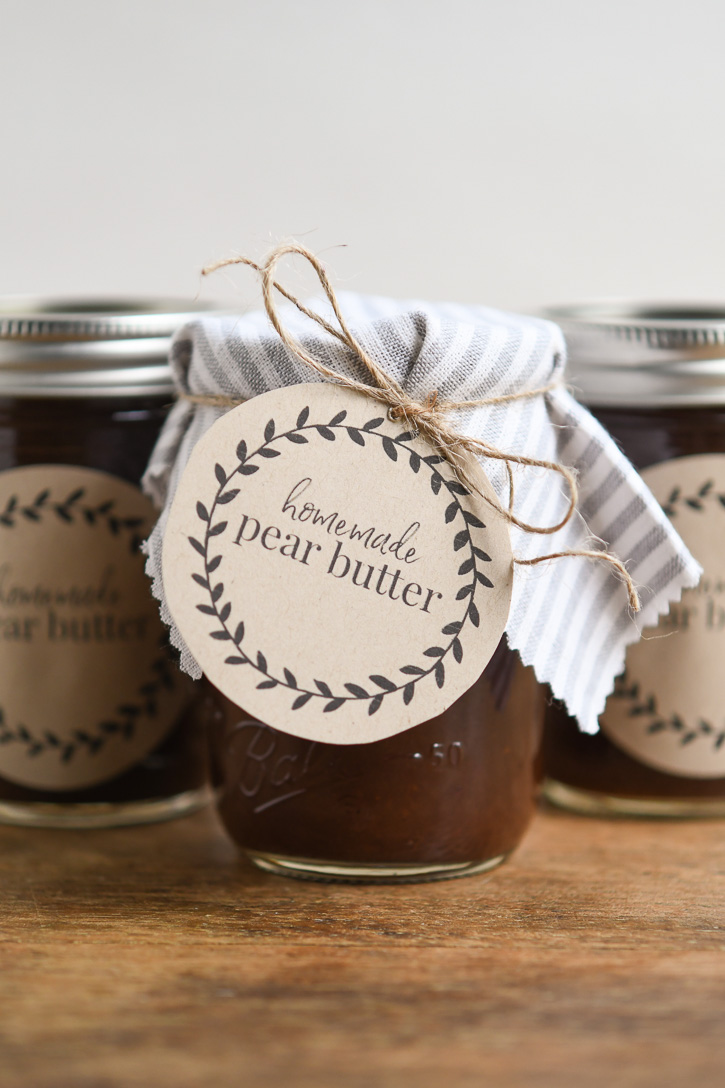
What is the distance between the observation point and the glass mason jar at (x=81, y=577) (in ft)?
2.31

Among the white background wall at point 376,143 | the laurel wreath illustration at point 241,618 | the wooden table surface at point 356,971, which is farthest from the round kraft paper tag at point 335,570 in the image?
the white background wall at point 376,143

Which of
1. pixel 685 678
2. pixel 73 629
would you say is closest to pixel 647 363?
pixel 685 678

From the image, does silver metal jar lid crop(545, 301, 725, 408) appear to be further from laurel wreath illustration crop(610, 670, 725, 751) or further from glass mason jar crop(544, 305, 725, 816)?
laurel wreath illustration crop(610, 670, 725, 751)

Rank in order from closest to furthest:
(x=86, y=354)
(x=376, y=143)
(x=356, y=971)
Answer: (x=356, y=971), (x=86, y=354), (x=376, y=143)

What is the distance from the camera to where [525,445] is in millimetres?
609

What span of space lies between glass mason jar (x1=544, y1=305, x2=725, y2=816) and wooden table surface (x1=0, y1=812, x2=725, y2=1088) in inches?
2.3

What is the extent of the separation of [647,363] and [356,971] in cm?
44

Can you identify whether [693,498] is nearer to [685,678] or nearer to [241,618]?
[685,678]

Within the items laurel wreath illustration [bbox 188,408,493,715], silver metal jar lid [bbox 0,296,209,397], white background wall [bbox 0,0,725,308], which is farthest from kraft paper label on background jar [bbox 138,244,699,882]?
white background wall [bbox 0,0,725,308]

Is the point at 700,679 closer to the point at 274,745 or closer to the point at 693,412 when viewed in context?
the point at 693,412

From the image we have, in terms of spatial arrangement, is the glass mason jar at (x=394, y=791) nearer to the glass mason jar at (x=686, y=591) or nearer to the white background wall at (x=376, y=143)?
the glass mason jar at (x=686, y=591)

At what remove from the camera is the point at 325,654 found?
1.88 ft

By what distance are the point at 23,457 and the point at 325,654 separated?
28 centimetres

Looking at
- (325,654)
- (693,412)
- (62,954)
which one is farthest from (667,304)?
(62,954)
